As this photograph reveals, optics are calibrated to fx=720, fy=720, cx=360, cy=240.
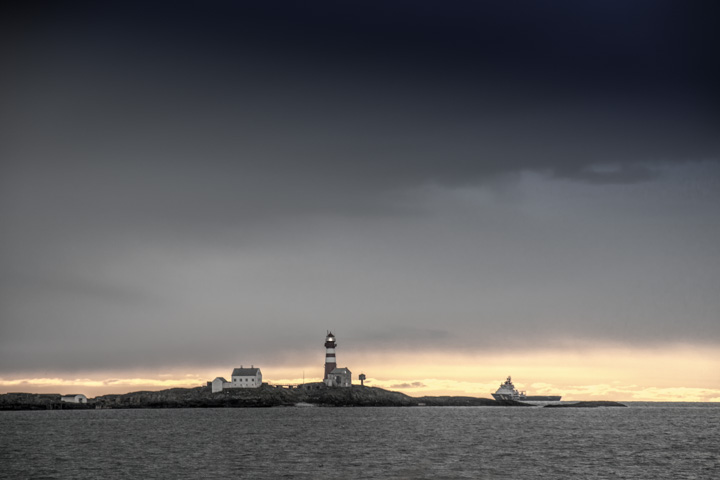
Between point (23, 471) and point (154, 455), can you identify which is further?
point (154, 455)

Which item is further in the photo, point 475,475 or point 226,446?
point 226,446

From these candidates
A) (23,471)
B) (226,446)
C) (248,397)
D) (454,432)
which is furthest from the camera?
(248,397)

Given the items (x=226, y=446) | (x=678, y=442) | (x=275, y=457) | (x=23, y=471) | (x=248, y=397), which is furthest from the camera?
(x=248, y=397)

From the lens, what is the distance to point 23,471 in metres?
55.6

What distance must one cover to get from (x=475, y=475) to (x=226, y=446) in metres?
32.8

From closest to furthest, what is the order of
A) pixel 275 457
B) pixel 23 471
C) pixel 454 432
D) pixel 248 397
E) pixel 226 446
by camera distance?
pixel 23 471, pixel 275 457, pixel 226 446, pixel 454 432, pixel 248 397

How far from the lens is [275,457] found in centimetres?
6391

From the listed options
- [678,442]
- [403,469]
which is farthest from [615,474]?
[678,442]

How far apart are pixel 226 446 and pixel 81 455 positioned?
48.4 feet

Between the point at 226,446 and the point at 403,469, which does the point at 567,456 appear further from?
the point at 226,446

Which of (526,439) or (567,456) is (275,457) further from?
(526,439)

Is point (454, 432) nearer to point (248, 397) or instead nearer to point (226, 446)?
point (226, 446)

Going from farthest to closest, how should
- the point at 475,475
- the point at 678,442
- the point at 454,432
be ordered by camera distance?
the point at 454,432
the point at 678,442
the point at 475,475

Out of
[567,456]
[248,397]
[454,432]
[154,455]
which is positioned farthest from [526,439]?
[248,397]
